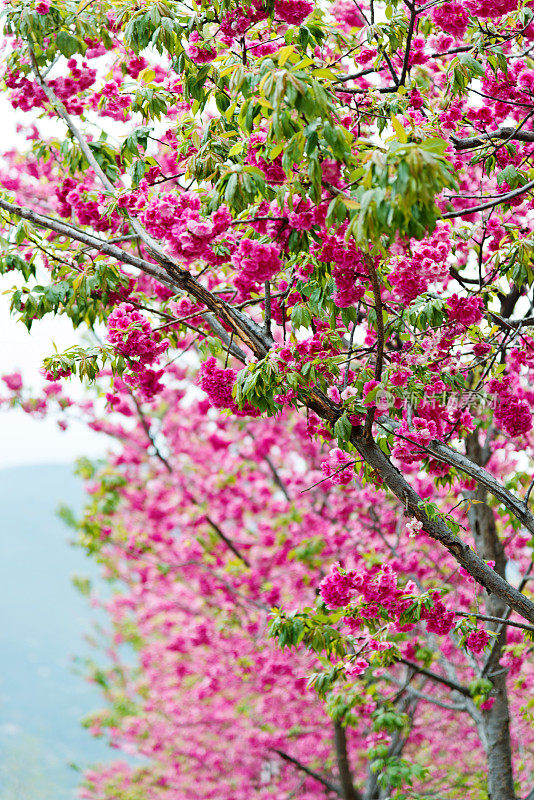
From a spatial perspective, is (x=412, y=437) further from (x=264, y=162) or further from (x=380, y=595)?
(x=264, y=162)

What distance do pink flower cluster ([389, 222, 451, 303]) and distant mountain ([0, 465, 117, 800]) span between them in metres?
16.8

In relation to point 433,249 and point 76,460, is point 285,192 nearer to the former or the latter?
point 433,249

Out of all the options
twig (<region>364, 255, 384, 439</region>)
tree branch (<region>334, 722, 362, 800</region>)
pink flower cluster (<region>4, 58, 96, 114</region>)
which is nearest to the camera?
twig (<region>364, 255, 384, 439</region>)

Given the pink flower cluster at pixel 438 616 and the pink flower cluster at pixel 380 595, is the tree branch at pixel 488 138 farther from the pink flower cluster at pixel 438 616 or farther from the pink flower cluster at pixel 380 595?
the pink flower cluster at pixel 438 616

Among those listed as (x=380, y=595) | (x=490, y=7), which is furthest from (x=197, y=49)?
(x=380, y=595)

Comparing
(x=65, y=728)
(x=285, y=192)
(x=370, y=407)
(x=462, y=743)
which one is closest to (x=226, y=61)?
(x=285, y=192)

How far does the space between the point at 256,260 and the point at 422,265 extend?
2.50ft

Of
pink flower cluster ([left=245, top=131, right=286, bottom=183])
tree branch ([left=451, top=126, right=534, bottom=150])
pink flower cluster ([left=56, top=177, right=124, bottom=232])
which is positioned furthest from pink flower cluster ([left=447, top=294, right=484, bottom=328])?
pink flower cluster ([left=56, top=177, right=124, bottom=232])

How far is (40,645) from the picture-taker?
100ft

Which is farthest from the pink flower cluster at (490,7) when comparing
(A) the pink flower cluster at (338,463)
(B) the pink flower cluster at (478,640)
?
(B) the pink flower cluster at (478,640)

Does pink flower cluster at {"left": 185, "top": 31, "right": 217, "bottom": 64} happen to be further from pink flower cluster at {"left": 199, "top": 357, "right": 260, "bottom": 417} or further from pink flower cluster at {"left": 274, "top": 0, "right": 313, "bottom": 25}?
pink flower cluster at {"left": 199, "top": 357, "right": 260, "bottom": 417}

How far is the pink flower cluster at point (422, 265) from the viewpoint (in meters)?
2.91

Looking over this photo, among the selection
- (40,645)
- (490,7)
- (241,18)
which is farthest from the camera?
(40,645)

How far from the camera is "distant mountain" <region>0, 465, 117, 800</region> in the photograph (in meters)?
23.5
